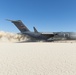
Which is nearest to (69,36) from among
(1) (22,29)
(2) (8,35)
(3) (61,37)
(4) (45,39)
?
(3) (61,37)

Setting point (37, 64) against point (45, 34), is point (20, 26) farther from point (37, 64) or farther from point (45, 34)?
point (37, 64)

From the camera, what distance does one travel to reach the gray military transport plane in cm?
2838

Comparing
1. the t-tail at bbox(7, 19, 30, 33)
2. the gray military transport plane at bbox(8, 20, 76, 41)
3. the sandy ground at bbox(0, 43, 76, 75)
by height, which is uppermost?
the t-tail at bbox(7, 19, 30, 33)

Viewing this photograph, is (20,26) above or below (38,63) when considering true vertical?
above

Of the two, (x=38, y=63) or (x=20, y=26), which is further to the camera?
(x=20, y=26)

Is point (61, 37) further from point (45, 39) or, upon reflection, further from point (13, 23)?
point (13, 23)

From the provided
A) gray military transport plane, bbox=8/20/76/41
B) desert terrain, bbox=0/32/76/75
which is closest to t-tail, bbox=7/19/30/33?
gray military transport plane, bbox=8/20/76/41

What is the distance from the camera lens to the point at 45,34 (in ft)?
95.7

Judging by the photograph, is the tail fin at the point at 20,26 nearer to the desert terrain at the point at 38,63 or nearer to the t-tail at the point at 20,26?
the t-tail at the point at 20,26

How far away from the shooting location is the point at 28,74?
421cm

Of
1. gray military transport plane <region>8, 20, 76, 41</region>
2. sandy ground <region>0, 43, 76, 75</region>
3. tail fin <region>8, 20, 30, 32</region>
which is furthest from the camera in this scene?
tail fin <region>8, 20, 30, 32</region>

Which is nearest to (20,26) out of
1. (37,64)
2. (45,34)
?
(45,34)

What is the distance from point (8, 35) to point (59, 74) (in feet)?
162

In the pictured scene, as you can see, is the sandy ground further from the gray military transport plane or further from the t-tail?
the t-tail
